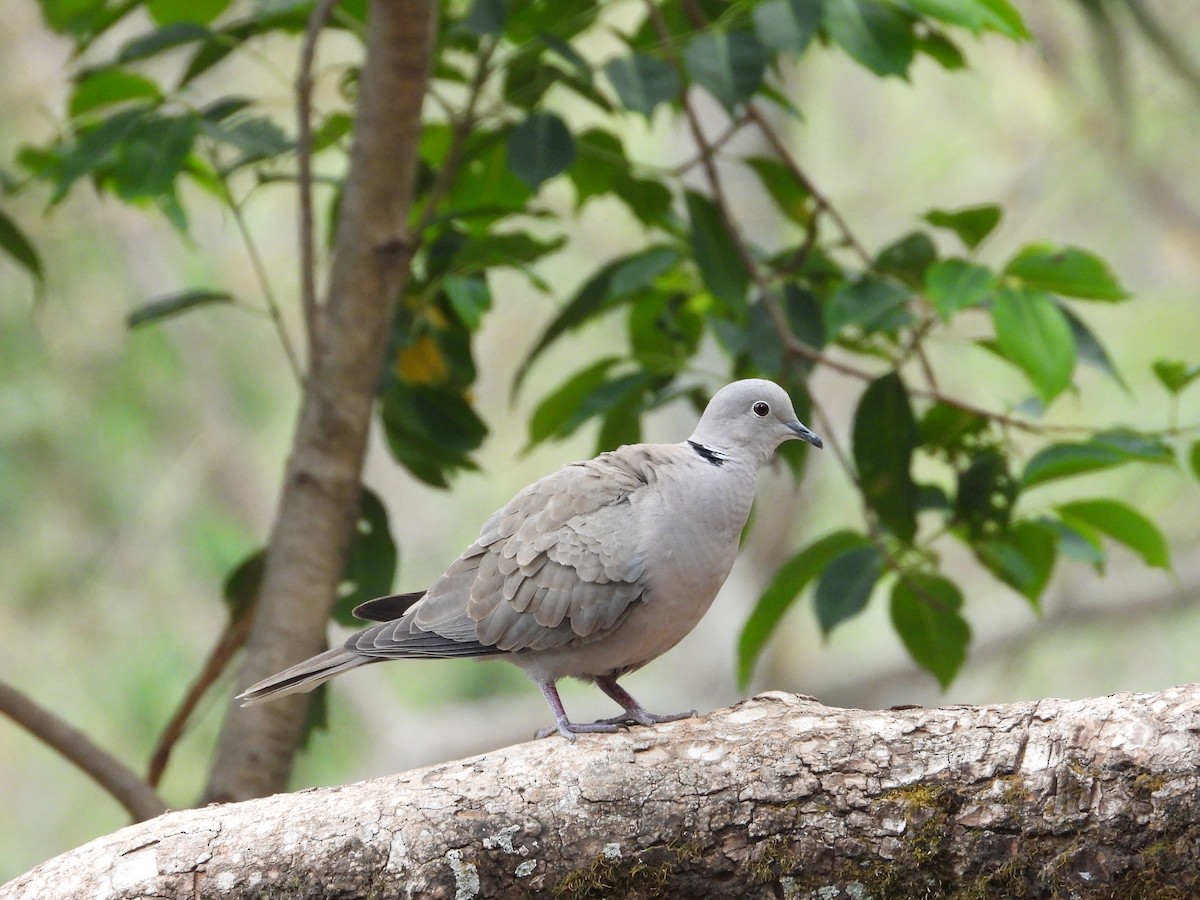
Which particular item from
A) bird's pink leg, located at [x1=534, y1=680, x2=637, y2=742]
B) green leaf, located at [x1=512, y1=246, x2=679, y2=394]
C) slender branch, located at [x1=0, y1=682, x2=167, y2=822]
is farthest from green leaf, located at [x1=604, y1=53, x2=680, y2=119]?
slender branch, located at [x1=0, y1=682, x2=167, y2=822]

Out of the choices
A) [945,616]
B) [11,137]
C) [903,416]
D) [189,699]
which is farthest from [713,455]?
[11,137]

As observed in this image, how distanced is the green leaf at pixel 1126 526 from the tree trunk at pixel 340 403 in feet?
6.35

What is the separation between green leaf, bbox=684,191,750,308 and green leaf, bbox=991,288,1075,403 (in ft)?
2.28

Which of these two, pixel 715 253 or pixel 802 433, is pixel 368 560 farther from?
pixel 802 433

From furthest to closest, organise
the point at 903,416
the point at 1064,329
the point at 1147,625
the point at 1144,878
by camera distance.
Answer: the point at 1147,625 < the point at 903,416 < the point at 1064,329 < the point at 1144,878

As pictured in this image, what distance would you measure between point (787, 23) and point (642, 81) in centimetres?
37

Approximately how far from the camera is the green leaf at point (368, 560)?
12.1 ft

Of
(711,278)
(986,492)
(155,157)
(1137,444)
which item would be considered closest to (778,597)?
(986,492)

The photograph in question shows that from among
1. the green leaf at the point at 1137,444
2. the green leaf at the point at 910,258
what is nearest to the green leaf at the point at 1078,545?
the green leaf at the point at 1137,444

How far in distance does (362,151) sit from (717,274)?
1040 millimetres

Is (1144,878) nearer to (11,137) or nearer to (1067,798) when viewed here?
(1067,798)

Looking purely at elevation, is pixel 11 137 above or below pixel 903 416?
above

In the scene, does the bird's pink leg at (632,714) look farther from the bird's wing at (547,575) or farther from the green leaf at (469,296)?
the green leaf at (469,296)

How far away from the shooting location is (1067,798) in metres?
2.02
